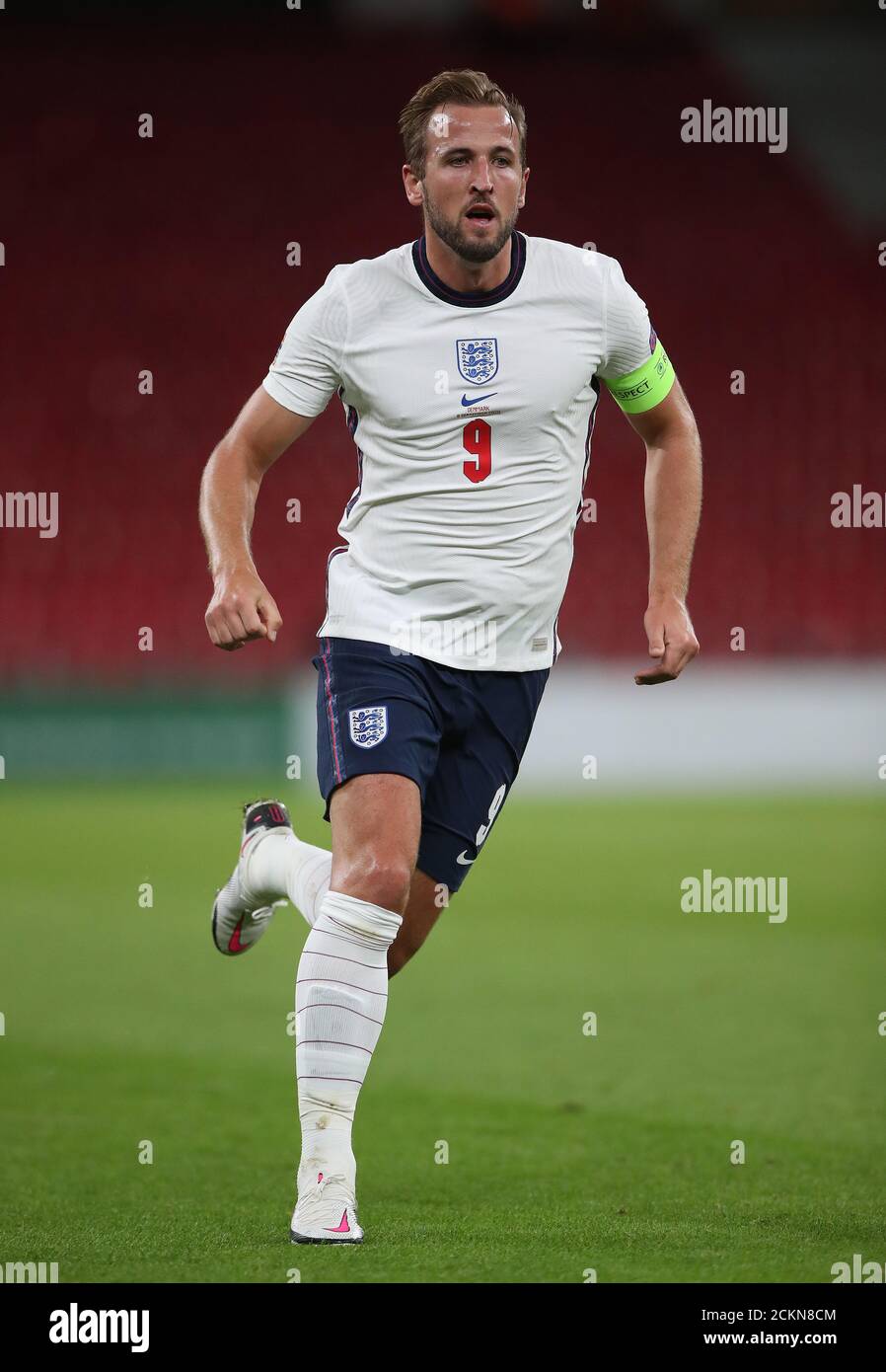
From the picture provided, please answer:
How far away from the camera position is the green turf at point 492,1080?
399 centimetres

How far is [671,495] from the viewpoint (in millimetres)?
4590

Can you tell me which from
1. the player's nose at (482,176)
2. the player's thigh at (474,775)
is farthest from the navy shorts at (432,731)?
the player's nose at (482,176)

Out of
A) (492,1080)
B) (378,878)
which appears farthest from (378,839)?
(492,1080)

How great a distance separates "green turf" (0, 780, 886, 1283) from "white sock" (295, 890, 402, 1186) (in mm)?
283

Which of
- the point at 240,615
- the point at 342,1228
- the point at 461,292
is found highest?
the point at 461,292

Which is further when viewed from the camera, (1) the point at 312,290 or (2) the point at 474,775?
(1) the point at 312,290

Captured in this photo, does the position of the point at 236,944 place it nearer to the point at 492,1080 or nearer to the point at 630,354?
the point at 492,1080

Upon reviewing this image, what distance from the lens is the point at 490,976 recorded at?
29.0 feet

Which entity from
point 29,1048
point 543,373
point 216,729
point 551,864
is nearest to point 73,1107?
point 29,1048

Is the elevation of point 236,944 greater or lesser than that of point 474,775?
lesser

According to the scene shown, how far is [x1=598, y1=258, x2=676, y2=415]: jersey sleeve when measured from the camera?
443cm

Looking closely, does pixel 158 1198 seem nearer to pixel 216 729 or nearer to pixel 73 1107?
pixel 73 1107

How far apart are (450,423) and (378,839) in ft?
3.37

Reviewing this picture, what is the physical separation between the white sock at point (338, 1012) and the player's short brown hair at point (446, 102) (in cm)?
182
